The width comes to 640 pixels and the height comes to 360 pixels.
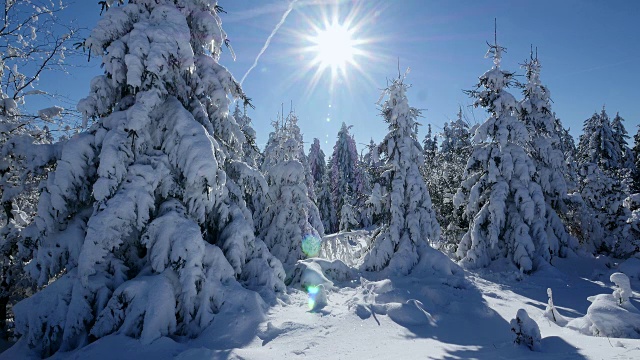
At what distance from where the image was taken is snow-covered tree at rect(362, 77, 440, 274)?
52.1 ft

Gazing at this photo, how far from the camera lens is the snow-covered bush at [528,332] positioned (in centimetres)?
628

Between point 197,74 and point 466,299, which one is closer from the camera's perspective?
point 197,74

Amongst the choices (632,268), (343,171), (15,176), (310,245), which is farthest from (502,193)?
(343,171)

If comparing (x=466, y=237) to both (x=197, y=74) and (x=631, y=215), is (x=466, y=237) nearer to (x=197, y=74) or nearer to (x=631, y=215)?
(x=631, y=215)

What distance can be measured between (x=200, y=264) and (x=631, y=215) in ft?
75.6

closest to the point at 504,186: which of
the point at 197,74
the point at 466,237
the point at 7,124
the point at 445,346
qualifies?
the point at 466,237

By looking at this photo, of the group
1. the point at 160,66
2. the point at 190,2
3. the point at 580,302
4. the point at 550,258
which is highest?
the point at 190,2

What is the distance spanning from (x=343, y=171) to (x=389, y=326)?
136 ft

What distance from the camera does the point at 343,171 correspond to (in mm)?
49719

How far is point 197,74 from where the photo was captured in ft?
32.4

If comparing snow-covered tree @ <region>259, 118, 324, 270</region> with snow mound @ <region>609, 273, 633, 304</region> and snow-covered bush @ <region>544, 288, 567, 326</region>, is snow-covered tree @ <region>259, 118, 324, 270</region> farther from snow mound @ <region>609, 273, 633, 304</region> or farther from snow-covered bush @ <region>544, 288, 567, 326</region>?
snow mound @ <region>609, 273, 633, 304</region>

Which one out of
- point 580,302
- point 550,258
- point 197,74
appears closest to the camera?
point 197,74

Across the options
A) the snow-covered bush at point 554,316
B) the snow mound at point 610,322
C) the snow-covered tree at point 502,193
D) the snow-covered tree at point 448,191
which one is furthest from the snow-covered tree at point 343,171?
the snow mound at point 610,322

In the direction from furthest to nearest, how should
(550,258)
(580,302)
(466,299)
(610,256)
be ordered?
(610,256)
(550,258)
(580,302)
(466,299)
